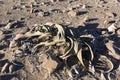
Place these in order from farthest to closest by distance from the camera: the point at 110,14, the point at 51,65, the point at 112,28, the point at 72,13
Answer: the point at 72,13 → the point at 110,14 → the point at 112,28 → the point at 51,65

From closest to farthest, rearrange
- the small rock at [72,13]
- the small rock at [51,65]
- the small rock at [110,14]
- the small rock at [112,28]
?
1. the small rock at [51,65]
2. the small rock at [112,28]
3. the small rock at [110,14]
4. the small rock at [72,13]

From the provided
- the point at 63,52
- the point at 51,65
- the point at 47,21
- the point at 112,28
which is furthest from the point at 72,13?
the point at 51,65

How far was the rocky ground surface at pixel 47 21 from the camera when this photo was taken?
4.71 m

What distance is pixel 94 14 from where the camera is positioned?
6.90 metres

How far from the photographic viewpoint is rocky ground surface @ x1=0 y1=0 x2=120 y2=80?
4.71 meters

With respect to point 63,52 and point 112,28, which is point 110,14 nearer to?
point 112,28

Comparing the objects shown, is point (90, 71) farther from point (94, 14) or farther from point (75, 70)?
point (94, 14)

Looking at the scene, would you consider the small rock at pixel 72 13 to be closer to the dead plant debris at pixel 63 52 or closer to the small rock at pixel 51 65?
the dead plant debris at pixel 63 52

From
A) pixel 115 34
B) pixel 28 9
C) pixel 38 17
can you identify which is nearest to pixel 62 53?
pixel 115 34

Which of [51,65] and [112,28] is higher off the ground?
[51,65]

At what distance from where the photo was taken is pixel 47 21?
6.55 m

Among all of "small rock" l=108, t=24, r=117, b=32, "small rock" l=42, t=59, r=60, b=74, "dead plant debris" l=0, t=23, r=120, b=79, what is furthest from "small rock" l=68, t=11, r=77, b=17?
"small rock" l=42, t=59, r=60, b=74

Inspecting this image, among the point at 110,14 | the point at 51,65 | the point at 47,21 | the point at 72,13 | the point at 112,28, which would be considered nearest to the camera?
the point at 51,65

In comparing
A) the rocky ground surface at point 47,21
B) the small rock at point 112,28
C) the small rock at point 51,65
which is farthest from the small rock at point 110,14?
the small rock at point 51,65
